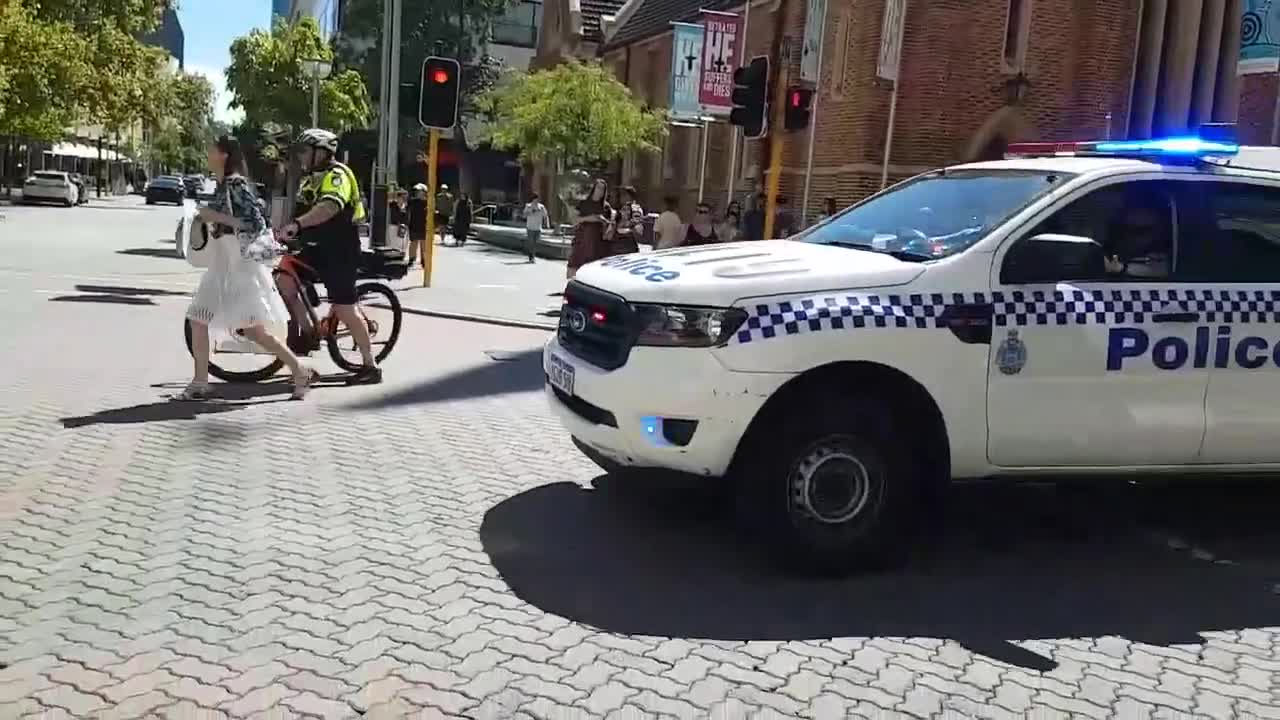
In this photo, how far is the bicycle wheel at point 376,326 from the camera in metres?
9.25

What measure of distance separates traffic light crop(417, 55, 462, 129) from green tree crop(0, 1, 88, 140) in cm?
2562

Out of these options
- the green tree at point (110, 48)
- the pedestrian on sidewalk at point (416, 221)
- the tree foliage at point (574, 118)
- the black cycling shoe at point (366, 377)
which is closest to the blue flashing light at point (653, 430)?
the black cycling shoe at point (366, 377)

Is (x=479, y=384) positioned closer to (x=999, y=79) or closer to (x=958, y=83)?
(x=958, y=83)

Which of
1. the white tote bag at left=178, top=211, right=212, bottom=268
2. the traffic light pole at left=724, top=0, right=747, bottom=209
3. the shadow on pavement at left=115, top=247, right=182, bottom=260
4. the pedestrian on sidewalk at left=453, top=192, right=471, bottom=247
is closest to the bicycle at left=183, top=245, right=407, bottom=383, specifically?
the white tote bag at left=178, top=211, right=212, bottom=268

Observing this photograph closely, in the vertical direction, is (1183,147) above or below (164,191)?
above

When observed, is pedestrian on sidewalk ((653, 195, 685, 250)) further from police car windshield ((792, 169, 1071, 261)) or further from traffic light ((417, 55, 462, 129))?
police car windshield ((792, 169, 1071, 261))

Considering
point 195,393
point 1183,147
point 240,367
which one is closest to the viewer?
point 1183,147

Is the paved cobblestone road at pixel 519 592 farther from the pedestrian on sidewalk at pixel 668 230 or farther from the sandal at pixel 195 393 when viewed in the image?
the pedestrian on sidewalk at pixel 668 230

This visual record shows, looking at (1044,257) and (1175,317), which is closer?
(1044,257)

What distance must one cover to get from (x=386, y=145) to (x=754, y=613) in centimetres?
1725

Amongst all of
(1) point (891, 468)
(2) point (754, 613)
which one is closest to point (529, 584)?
(2) point (754, 613)

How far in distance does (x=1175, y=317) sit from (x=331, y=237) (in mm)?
5664

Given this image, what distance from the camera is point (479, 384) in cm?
959

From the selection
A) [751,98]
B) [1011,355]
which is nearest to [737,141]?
[751,98]
